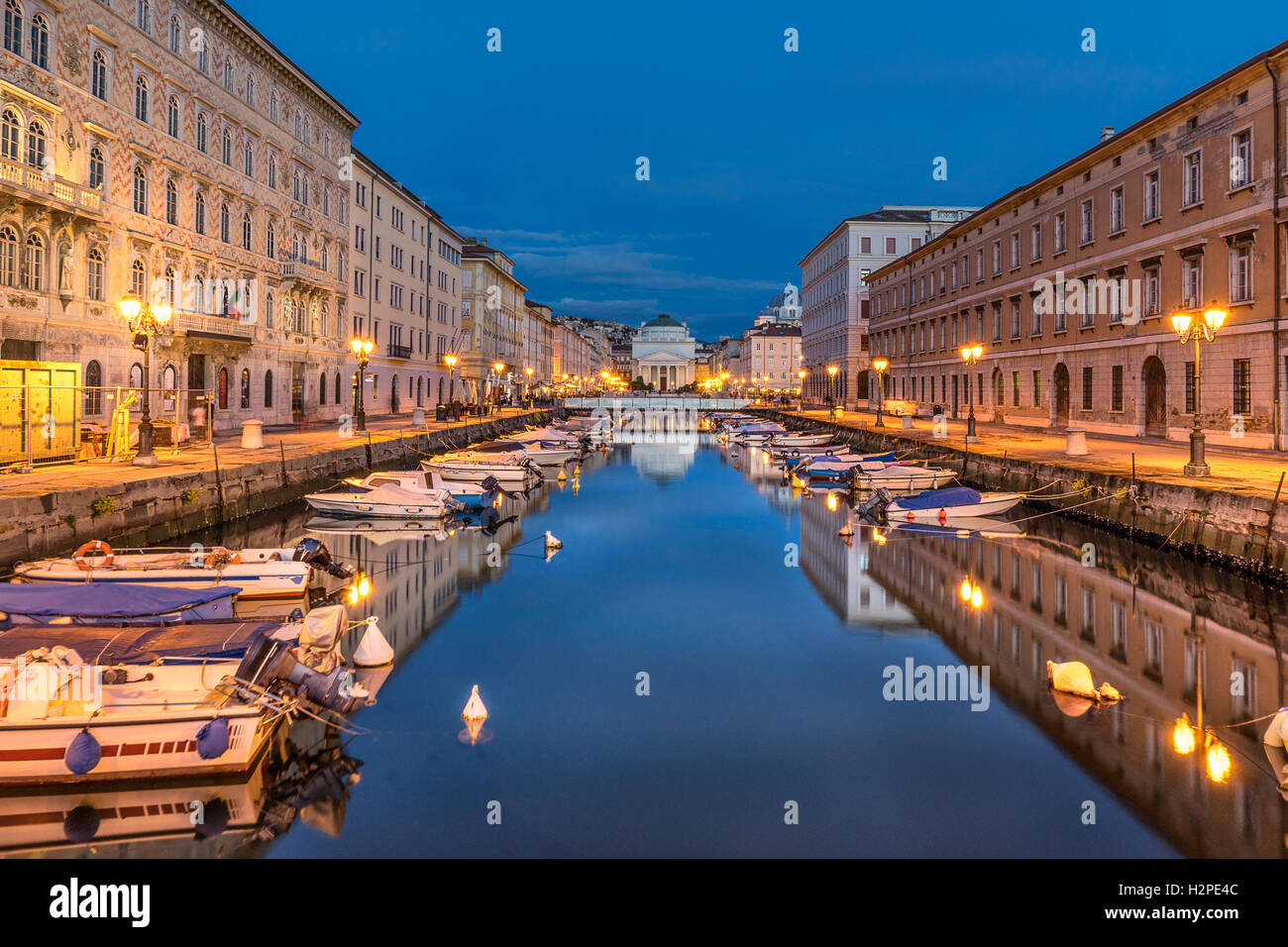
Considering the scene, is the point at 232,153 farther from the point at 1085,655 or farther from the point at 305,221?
the point at 1085,655

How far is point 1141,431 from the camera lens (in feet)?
125

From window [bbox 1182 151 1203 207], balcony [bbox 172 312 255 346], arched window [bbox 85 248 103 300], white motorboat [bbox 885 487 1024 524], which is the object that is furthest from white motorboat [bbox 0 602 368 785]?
window [bbox 1182 151 1203 207]

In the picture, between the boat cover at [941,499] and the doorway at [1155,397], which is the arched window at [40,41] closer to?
the boat cover at [941,499]

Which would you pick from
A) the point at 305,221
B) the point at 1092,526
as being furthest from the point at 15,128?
the point at 1092,526

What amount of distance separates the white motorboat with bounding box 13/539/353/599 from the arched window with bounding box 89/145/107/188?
21220 millimetres

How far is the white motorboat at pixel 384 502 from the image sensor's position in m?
Answer: 27.8

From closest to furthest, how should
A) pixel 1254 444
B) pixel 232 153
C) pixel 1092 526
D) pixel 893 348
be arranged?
pixel 1092 526 < pixel 1254 444 < pixel 232 153 < pixel 893 348

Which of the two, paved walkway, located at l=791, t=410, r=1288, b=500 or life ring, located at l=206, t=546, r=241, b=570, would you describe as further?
paved walkway, located at l=791, t=410, r=1288, b=500

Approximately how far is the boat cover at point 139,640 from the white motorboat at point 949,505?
833 inches

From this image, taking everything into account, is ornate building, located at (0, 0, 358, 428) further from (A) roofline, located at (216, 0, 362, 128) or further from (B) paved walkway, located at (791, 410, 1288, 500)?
(B) paved walkway, located at (791, 410, 1288, 500)

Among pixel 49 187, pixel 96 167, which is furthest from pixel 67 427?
pixel 96 167

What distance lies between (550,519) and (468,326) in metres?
65.8

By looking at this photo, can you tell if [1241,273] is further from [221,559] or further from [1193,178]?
[221,559]

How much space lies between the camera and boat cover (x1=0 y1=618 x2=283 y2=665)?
9.95m
